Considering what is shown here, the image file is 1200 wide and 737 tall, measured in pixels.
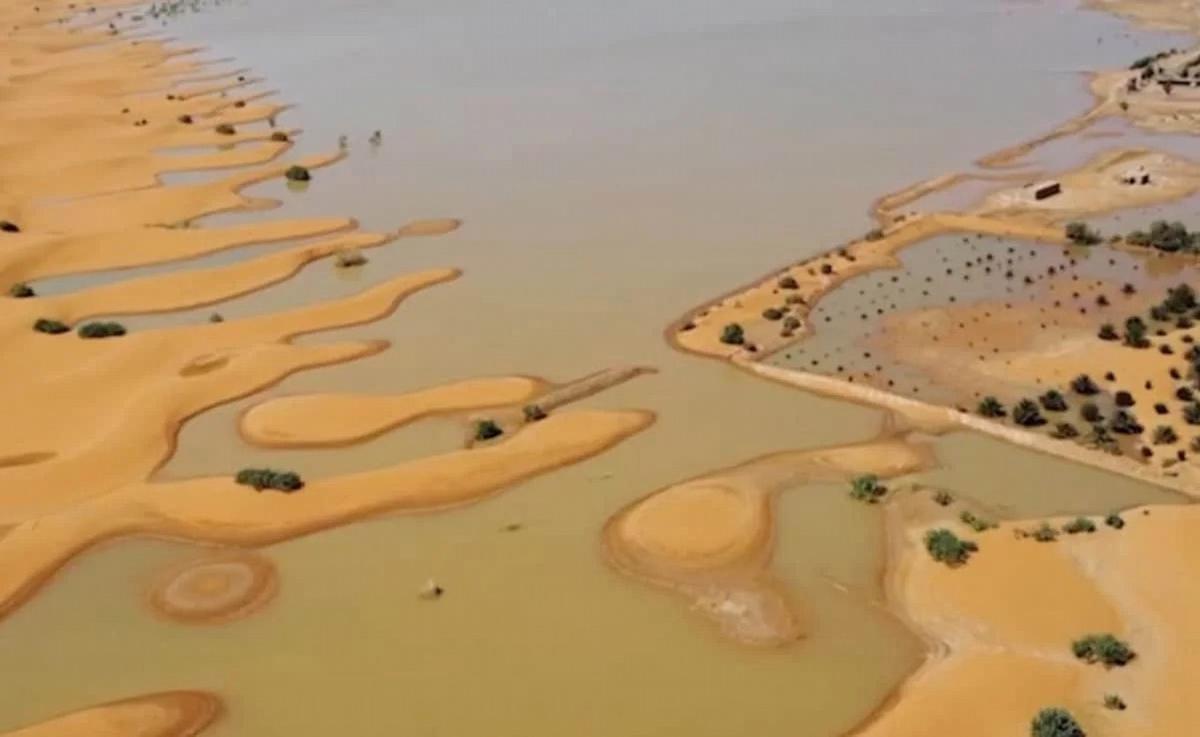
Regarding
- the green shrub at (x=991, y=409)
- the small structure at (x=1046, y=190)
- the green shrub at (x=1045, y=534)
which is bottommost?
the green shrub at (x=1045, y=534)

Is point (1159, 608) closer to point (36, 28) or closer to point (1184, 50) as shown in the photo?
point (1184, 50)

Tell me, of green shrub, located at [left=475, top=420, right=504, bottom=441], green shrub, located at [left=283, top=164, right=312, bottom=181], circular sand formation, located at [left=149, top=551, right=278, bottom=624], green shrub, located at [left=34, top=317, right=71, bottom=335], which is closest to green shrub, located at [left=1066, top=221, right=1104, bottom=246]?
green shrub, located at [left=475, top=420, right=504, bottom=441]

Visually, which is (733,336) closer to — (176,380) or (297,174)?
(176,380)

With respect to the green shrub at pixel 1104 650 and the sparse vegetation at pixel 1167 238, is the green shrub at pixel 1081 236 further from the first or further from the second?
the green shrub at pixel 1104 650

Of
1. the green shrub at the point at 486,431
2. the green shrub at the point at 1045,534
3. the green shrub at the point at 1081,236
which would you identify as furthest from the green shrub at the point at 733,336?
the green shrub at the point at 1081,236

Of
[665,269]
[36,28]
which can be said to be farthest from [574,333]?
[36,28]

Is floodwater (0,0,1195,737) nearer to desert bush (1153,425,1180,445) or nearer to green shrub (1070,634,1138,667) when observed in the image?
desert bush (1153,425,1180,445)

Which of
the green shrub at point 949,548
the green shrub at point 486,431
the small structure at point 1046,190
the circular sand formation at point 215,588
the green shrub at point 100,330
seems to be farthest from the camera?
the small structure at point 1046,190
